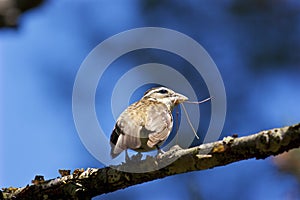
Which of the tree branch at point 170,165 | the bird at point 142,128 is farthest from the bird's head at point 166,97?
the tree branch at point 170,165

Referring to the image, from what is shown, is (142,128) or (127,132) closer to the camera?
(127,132)

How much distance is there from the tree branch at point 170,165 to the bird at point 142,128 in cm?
26

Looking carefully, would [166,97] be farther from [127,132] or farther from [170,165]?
[170,165]

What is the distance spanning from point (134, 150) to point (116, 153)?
0.20m

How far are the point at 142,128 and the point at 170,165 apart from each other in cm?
85

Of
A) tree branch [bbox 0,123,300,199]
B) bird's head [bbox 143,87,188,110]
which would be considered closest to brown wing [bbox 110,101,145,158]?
tree branch [bbox 0,123,300,199]

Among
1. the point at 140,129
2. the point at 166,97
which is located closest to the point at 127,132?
the point at 140,129

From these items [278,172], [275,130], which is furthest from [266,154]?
[278,172]

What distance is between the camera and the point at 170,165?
343cm

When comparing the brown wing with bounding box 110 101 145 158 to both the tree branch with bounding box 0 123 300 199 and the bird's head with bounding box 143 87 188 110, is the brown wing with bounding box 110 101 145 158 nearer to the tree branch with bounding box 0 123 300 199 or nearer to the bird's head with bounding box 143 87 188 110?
the tree branch with bounding box 0 123 300 199

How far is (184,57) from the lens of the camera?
789 centimetres

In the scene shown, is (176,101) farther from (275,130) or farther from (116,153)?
(275,130)

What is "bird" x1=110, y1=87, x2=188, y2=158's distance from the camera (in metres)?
3.94

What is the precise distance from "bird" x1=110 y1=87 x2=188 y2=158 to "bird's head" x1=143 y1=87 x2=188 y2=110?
0.16 ft
